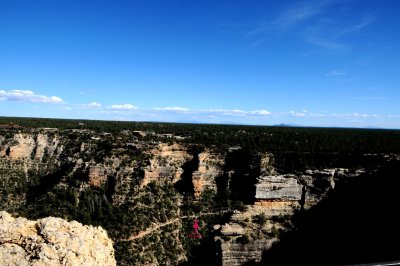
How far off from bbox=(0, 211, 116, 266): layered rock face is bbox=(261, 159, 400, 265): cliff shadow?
2641 cm

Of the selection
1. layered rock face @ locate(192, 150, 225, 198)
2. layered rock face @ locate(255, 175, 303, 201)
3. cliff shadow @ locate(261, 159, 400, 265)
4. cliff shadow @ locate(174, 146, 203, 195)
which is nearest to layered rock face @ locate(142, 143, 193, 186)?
cliff shadow @ locate(174, 146, 203, 195)

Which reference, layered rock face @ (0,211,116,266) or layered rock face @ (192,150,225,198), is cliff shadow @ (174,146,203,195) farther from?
layered rock face @ (0,211,116,266)

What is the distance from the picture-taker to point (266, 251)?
3962cm

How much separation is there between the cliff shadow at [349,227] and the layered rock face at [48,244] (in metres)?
26.4

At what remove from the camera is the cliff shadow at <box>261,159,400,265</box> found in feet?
126

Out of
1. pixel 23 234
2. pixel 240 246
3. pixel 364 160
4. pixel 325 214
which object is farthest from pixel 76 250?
pixel 364 160

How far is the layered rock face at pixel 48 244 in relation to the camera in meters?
12.7

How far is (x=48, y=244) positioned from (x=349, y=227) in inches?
1490

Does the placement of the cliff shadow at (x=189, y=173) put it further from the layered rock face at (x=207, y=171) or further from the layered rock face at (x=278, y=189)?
the layered rock face at (x=278, y=189)

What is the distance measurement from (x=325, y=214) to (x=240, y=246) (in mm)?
13793

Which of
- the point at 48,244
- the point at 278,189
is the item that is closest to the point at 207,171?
the point at 278,189

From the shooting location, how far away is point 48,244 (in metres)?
13.2

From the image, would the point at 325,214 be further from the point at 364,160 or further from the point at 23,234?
the point at 23,234

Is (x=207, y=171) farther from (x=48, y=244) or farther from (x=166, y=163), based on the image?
(x=48, y=244)
